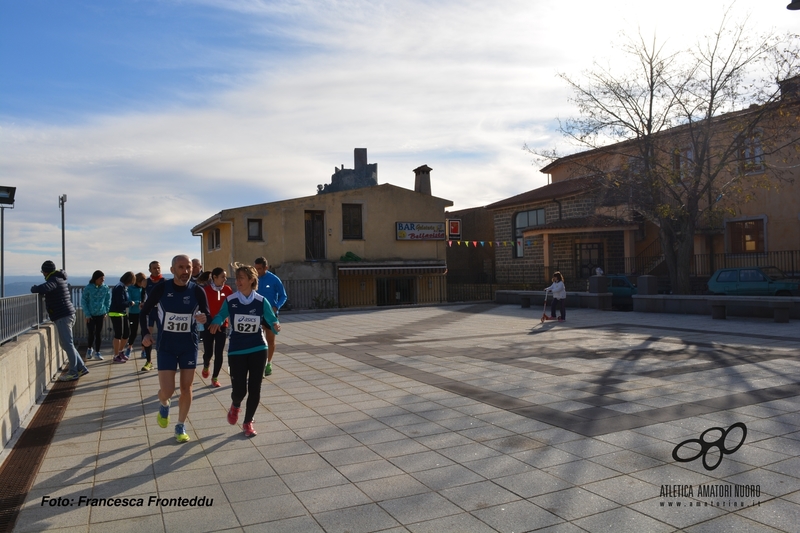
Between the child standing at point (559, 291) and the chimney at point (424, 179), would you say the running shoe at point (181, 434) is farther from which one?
the chimney at point (424, 179)

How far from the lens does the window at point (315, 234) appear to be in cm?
3028

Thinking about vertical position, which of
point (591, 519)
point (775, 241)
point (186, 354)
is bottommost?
point (591, 519)

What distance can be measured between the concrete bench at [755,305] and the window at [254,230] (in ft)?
63.4

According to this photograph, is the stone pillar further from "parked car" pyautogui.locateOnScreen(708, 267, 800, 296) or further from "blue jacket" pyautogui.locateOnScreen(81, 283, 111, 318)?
"blue jacket" pyautogui.locateOnScreen(81, 283, 111, 318)

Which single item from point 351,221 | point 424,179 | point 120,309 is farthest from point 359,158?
point 120,309

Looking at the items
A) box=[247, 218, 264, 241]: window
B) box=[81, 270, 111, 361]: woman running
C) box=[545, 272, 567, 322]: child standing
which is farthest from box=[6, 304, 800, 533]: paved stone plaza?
box=[247, 218, 264, 241]: window

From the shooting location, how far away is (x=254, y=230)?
29.1 meters

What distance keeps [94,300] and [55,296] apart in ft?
8.37

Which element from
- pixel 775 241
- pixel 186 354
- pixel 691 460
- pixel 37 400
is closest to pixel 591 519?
pixel 691 460

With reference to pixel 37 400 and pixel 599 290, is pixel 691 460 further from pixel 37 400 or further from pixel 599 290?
pixel 599 290

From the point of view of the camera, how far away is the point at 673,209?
21984mm

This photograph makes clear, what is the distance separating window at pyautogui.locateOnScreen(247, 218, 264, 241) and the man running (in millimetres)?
23146

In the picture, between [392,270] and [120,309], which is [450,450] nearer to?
[120,309]

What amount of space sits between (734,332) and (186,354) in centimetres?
1288
